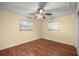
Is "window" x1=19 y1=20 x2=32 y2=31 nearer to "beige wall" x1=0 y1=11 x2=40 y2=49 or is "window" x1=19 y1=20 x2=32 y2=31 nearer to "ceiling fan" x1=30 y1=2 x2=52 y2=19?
"beige wall" x1=0 y1=11 x2=40 y2=49

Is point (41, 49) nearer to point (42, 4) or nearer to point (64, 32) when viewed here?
point (64, 32)

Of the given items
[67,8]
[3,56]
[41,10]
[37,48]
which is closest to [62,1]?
[67,8]

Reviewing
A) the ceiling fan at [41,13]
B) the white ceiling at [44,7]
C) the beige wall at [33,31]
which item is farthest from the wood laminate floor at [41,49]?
the white ceiling at [44,7]

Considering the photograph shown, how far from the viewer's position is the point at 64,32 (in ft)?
7.45

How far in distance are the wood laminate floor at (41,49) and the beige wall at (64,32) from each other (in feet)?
0.29

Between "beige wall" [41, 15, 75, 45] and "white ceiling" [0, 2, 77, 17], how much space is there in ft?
0.37

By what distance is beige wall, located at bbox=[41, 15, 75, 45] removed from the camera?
7.36 feet

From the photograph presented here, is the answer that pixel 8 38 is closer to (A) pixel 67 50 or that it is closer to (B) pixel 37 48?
(B) pixel 37 48

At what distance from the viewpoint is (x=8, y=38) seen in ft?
7.44

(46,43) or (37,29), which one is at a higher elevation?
(37,29)

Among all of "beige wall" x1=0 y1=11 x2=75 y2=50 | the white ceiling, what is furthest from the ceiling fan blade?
"beige wall" x1=0 y1=11 x2=75 y2=50

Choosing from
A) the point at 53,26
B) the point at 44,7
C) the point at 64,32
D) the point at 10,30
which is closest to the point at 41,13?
the point at 44,7

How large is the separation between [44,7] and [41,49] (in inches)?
30.8

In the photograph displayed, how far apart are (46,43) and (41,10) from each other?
63 cm
